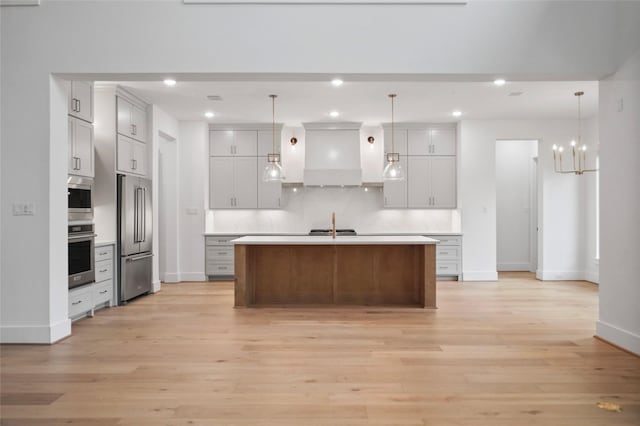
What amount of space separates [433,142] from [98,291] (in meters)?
5.69

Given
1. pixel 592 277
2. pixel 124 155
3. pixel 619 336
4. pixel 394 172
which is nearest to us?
pixel 619 336

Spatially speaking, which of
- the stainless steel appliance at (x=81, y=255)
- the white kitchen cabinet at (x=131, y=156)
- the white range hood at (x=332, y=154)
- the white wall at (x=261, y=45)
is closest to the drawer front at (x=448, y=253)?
the white range hood at (x=332, y=154)

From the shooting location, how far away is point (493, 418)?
7.85 feet

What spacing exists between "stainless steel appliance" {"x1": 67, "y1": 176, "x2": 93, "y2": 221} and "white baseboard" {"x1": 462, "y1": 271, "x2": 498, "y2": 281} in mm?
5698

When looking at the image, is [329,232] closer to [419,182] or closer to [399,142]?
[419,182]

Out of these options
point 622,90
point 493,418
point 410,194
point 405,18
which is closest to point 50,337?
point 493,418

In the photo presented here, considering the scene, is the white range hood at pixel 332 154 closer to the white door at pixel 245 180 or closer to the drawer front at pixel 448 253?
the white door at pixel 245 180

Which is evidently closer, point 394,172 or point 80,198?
point 80,198

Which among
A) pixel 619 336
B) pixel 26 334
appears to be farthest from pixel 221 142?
pixel 619 336

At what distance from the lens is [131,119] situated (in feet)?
19.5

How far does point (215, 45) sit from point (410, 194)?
490 centimetres

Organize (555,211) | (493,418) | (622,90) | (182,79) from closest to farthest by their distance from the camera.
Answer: (493,418) → (622,90) → (182,79) → (555,211)

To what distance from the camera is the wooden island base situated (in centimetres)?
561

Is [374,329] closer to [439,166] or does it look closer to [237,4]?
[237,4]
